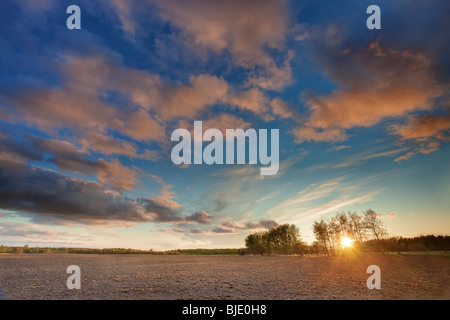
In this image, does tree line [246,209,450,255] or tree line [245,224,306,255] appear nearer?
tree line [246,209,450,255]

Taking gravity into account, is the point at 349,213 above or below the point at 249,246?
above

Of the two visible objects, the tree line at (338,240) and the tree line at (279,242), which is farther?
the tree line at (279,242)

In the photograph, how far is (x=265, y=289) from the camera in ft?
→ 63.8

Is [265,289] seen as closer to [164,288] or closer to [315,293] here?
[315,293]

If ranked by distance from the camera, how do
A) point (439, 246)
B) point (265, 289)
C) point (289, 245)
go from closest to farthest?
point (265, 289)
point (439, 246)
point (289, 245)
